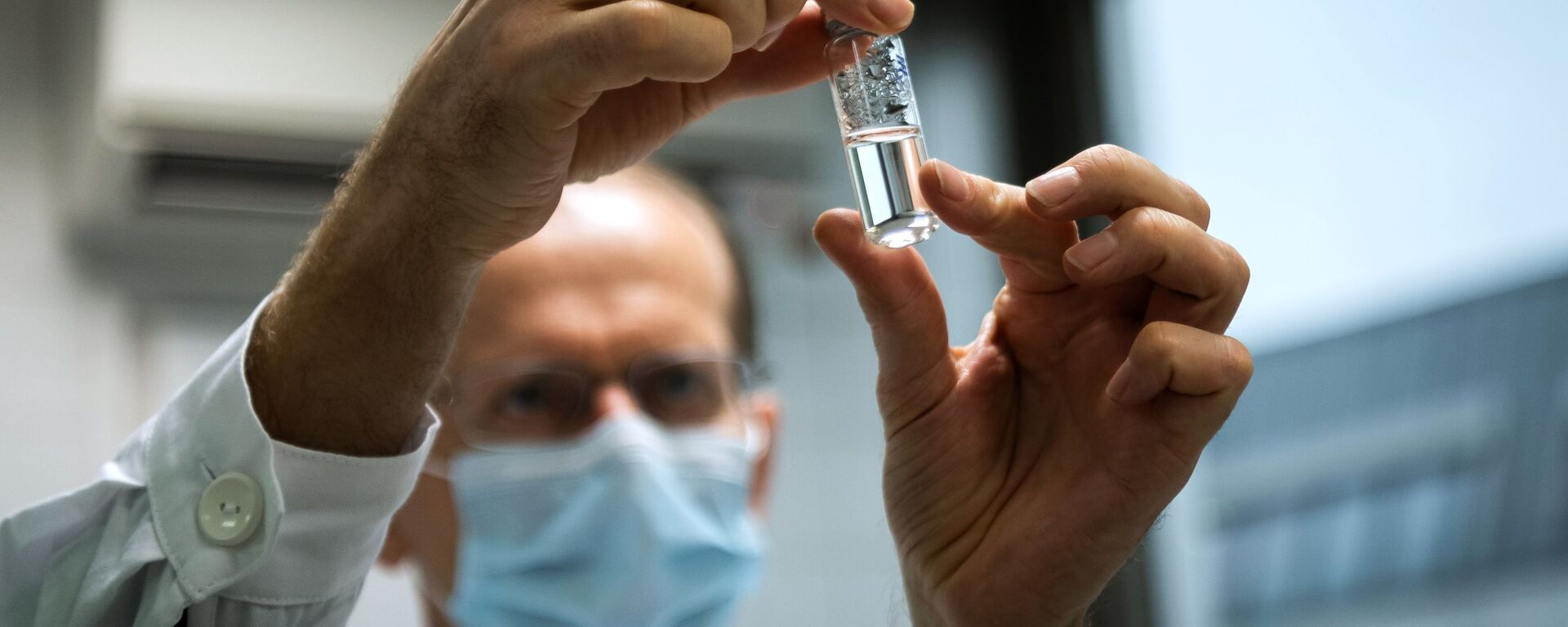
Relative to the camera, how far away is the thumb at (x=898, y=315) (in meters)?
0.93

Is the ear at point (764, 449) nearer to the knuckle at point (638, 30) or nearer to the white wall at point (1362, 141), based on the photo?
the white wall at point (1362, 141)

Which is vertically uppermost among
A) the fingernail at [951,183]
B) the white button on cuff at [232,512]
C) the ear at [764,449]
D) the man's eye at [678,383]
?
the fingernail at [951,183]

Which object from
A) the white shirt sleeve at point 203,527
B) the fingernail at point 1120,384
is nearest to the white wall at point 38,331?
the white shirt sleeve at point 203,527

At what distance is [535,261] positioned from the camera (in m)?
1.86

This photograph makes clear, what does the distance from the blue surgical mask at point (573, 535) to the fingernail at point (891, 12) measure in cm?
103

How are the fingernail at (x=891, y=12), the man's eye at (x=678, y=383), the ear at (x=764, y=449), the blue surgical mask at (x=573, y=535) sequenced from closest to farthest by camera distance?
the fingernail at (x=891, y=12)
the blue surgical mask at (x=573, y=535)
the man's eye at (x=678, y=383)
the ear at (x=764, y=449)

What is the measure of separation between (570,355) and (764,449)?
39 cm

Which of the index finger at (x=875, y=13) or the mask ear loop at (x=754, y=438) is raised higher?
the index finger at (x=875, y=13)

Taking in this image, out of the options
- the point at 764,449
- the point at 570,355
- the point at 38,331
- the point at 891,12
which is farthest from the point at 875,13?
the point at 38,331

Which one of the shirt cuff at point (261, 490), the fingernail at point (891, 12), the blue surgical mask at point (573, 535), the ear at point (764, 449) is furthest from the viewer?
the ear at point (764, 449)

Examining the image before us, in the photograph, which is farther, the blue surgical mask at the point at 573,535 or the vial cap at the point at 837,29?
the blue surgical mask at the point at 573,535

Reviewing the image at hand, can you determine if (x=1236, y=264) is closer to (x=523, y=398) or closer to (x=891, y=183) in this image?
(x=891, y=183)

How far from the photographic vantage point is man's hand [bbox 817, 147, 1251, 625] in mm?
882

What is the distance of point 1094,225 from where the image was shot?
246 cm
